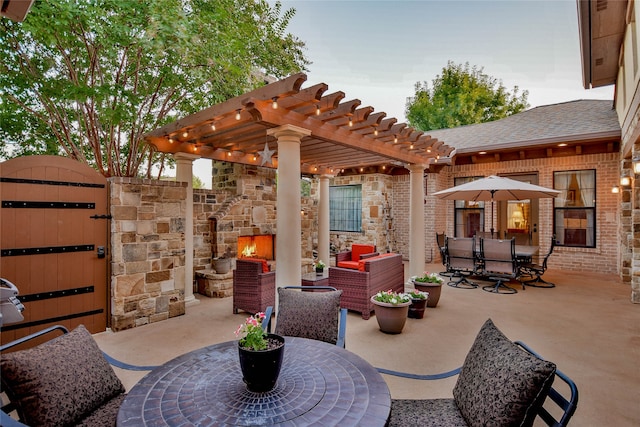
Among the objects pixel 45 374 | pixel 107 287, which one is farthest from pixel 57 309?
pixel 45 374

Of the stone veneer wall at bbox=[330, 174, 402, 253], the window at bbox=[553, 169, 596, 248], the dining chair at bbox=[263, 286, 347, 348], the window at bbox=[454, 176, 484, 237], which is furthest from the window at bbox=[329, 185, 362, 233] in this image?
the dining chair at bbox=[263, 286, 347, 348]

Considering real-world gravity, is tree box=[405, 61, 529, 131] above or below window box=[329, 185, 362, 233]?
above

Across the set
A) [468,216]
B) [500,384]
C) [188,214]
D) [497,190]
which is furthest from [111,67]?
[468,216]

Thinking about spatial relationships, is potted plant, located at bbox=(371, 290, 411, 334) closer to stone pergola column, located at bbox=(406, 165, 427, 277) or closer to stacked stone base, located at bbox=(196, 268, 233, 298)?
stone pergola column, located at bbox=(406, 165, 427, 277)

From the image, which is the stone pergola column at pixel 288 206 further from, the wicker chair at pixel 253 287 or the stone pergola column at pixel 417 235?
the stone pergola column at pixel 417 235

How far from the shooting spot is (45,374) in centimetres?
142

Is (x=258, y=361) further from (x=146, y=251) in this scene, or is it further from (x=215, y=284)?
(x=215, y=284)

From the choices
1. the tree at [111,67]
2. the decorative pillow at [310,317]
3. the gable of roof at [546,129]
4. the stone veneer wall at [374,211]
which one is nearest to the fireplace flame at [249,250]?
the tree at [111,67]

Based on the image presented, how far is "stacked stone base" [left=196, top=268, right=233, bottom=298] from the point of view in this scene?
590 centimetres

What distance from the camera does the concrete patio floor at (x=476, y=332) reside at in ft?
8.92

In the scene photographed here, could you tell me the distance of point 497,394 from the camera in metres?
1.36

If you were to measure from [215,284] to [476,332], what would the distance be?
175 inches

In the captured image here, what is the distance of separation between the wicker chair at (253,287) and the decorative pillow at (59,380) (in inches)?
111

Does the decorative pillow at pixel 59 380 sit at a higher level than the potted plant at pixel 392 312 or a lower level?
higher
